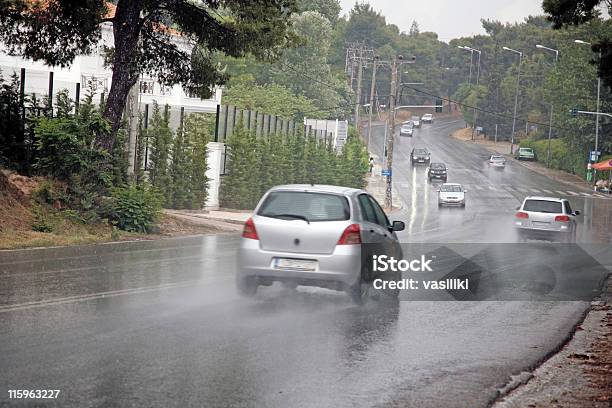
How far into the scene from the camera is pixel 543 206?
34812 mm

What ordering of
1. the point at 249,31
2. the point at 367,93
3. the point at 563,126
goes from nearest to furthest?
the point at 249,31 → the point at 563,126 → the point at 367,93

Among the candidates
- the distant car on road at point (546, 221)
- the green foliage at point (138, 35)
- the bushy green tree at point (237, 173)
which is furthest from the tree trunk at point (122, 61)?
the bushy green tree at point (237, 173)

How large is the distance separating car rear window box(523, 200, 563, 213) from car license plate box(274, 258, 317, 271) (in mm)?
22480

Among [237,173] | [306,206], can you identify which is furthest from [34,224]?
[237,173]

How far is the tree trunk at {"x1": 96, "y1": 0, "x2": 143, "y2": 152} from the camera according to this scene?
85.1 feet

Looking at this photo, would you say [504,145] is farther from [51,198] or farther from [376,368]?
[376,368]

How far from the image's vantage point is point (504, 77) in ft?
511

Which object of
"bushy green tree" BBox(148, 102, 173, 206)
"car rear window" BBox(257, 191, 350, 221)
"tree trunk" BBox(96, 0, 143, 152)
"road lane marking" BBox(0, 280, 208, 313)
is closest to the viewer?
"road lane marking" BBox(0, 280, 208, 313)

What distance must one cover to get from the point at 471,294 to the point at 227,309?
576 cm

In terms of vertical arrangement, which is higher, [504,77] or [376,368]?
[504,77]

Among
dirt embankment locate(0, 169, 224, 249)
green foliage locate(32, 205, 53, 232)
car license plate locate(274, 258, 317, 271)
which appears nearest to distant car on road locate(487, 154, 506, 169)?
dirt embankment locate(0, 169, 224, 249)

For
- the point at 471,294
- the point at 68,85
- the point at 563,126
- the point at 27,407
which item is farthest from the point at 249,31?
the point at 563,126

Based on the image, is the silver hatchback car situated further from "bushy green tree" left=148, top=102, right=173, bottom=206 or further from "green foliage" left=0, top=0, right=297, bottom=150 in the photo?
"bushy green tree" left=148, top=102, right=173, bottom=206

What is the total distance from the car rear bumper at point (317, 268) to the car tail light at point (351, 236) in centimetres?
6
